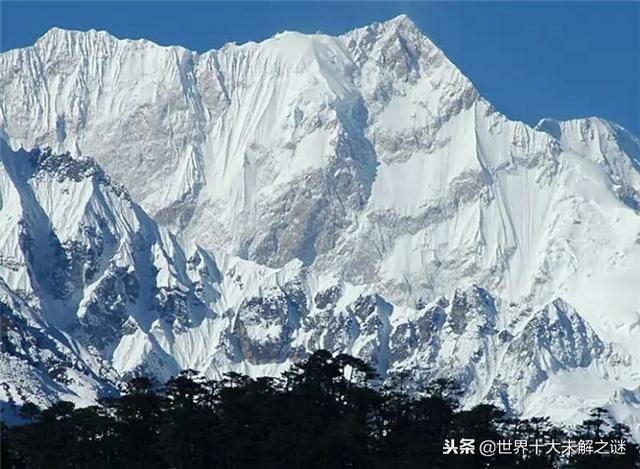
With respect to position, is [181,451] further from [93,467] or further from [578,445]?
[578,445]

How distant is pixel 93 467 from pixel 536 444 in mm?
38982

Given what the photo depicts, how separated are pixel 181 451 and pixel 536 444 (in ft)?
102

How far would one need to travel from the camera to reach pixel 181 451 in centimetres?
19962

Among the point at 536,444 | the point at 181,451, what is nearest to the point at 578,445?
the point at 536,444

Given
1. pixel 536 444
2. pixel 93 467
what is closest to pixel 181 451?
pixel 93 467

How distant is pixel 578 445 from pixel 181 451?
115ft

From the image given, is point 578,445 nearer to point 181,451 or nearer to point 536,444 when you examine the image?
point 536,444

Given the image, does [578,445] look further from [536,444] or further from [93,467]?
[93,467]

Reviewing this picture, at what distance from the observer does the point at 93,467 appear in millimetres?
199625

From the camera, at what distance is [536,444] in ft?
651

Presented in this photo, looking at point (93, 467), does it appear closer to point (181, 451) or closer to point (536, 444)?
point (181, 451)

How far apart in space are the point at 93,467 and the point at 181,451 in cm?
788

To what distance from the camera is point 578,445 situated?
19962 cm
